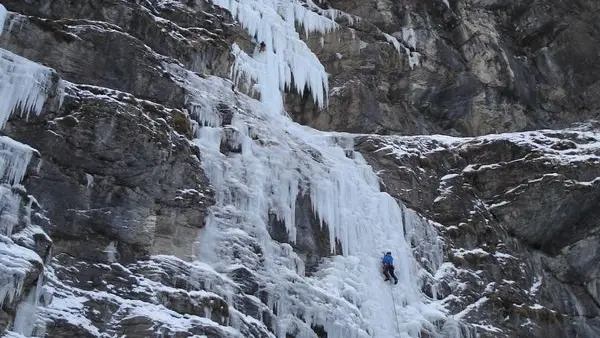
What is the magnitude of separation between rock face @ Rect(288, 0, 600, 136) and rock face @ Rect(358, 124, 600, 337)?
511cm

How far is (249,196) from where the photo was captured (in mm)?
16125

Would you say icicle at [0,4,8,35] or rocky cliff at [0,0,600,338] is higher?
icicle at [0,4,8,35]

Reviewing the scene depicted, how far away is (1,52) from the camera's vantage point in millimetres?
14273

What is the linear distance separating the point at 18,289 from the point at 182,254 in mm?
3750

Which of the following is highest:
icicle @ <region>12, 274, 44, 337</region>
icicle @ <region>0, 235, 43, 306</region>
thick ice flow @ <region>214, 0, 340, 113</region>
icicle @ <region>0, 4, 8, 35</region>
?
thick ice flow @ <region>214, 0, 340, 113</region>

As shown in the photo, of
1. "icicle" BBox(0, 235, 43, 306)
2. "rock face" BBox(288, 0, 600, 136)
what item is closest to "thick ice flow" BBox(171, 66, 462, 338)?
"icicle" BBox(0, 235, 43, 306)

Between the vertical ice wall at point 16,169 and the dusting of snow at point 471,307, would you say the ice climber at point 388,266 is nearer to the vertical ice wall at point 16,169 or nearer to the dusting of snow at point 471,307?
the dusting of snow at point 471,307

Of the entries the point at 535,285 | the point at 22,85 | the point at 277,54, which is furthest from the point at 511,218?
the point at 22,85

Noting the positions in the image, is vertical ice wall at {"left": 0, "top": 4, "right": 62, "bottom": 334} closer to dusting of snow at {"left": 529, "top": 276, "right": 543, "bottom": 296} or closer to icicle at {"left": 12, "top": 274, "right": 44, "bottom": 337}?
icicle at {"left": 12, "top": 274, "right": 44, "bottom": 337}

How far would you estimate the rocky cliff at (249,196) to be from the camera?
12.8 m

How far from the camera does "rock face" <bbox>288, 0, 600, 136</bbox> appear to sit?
27109 mm

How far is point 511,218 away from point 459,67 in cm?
1066

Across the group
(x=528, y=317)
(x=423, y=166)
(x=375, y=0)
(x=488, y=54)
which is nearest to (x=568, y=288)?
(x=528, y=317)

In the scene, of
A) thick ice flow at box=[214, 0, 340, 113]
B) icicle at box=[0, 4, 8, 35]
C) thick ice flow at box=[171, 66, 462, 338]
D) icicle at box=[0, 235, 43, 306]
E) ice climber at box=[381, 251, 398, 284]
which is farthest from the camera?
thick ice flow at box=[214, 0, 340, 113]
